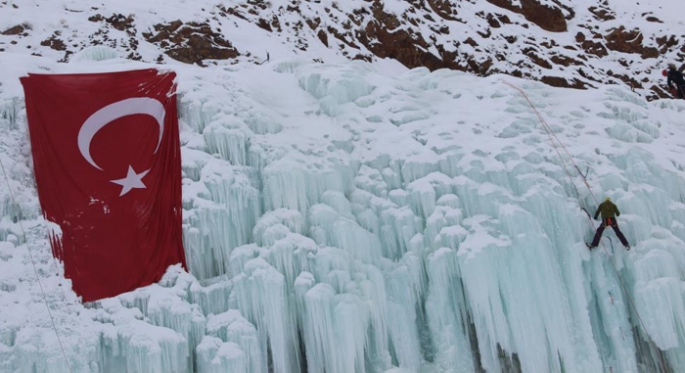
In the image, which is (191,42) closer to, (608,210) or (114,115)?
(114,115)

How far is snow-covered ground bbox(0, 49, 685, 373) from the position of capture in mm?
7074

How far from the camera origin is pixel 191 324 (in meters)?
7.14

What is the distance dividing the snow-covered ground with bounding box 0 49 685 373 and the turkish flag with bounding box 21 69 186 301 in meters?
0.19

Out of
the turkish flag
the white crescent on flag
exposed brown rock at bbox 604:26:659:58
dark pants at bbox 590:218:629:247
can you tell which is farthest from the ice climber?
exposed brown rock at bbox 604:26:659:58

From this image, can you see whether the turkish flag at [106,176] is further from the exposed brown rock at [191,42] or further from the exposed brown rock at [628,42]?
the exposed brown rock at [628,42]

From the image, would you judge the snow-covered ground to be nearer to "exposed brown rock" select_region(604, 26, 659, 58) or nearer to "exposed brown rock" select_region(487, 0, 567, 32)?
"exposed brown rock" select_region(604, 26, 659, 58)

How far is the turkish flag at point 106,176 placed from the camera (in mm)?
7367

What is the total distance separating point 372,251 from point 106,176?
11.4 feet

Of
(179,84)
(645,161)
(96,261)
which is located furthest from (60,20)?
(645,161)

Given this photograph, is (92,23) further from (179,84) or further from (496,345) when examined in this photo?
(496,345)

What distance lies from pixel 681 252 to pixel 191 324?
6272 millimetres

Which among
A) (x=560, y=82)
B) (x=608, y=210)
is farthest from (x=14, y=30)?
(x=560, y=82)

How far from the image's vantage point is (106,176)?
7.80m

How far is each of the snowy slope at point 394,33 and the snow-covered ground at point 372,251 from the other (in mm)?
5613
